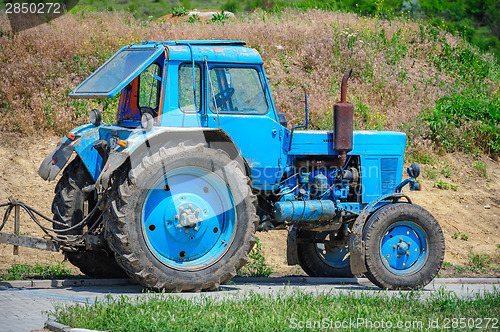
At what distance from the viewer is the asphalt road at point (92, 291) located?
634cm

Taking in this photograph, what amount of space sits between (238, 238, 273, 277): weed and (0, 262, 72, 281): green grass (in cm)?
278

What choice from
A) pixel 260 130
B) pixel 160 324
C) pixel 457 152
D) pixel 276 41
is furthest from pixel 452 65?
pixel 160 324

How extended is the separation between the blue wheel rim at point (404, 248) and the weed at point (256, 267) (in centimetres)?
206

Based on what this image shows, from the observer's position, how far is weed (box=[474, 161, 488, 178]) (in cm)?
1530

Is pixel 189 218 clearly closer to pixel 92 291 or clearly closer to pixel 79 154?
pixel 92 291

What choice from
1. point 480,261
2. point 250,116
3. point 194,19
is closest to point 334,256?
point 250,116

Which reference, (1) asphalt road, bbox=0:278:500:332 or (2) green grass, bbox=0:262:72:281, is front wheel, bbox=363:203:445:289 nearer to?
(1) asphalt road, bbox=0:278:500:332

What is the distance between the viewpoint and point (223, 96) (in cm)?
862

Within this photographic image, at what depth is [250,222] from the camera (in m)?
8.17

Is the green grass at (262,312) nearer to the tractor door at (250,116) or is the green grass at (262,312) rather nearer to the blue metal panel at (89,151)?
the tractor door at (250,116)

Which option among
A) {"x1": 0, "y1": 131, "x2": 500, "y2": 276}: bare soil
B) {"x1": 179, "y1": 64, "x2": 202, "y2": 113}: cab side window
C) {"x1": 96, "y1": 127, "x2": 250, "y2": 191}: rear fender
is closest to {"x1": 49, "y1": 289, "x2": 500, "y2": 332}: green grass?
{"x1": 96, "y1": 127, "x2": 250, "y2": 191}: rear fender

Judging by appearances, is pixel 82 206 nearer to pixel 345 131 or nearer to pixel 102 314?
pixel 102 314

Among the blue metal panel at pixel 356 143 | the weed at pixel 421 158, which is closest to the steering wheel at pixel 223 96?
the blue metal panel at pixel 356 143

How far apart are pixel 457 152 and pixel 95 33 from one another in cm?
1002
